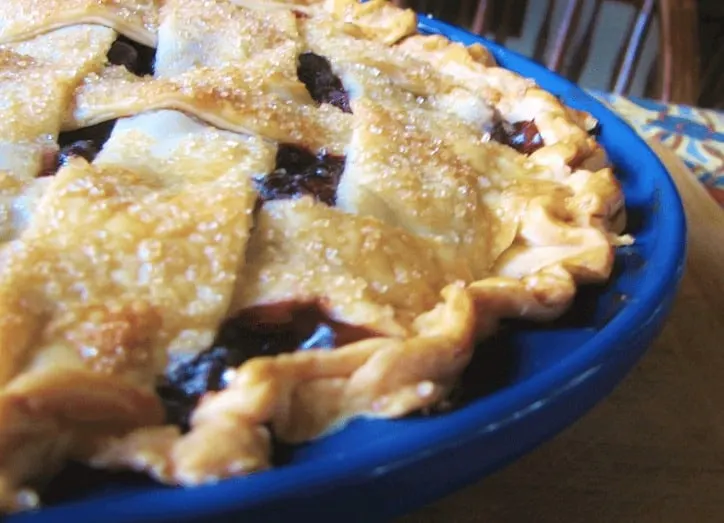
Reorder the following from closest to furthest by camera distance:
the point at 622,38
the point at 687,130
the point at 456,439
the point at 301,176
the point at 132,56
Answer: the point at 456,439 < the point at 301,176 < the point at 132,56 < the point at 687,130 < the point at 622,38

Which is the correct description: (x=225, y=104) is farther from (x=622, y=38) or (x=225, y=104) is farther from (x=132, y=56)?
(x=622, y=38)

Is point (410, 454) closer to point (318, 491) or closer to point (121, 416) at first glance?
point (318, 491)

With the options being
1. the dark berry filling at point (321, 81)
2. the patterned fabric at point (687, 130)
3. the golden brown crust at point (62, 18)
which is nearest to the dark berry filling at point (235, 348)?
the dark berry filling at point (321, 81)

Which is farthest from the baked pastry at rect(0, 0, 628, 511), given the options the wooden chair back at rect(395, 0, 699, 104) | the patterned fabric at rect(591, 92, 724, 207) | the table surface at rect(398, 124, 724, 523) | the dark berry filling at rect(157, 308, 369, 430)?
the wooden chair back at rect(395, 0, 699, 104)

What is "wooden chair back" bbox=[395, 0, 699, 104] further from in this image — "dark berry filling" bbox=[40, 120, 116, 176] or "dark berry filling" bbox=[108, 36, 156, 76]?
"dark berry filling" bbox=[40, 120, 116, 176]

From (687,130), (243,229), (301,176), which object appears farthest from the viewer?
(687,130)

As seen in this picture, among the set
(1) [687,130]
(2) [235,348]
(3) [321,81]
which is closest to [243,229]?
(2) [235,348]

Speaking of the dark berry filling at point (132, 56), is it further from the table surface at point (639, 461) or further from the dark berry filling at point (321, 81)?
the table surface at point (639, 461)

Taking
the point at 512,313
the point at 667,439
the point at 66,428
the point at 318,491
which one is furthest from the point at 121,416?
the point at 667,439
